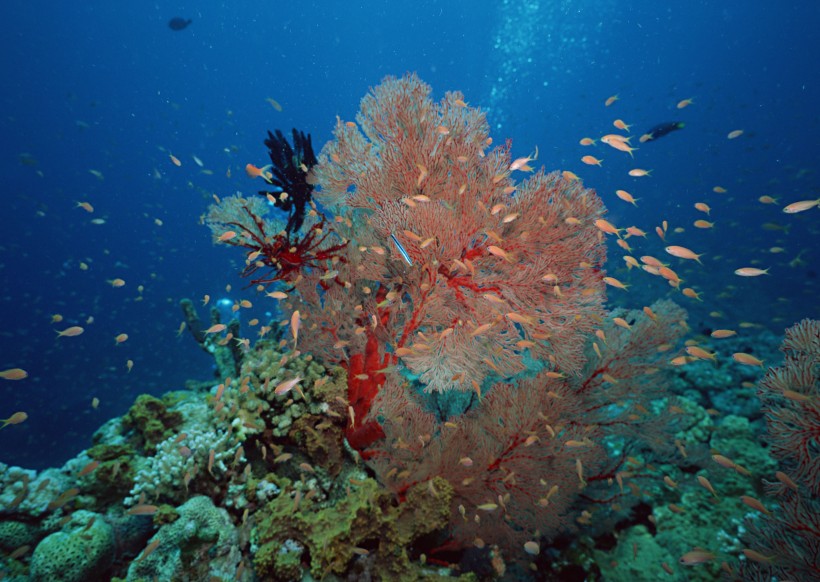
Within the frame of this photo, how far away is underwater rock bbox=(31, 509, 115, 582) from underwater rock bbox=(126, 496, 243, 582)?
65 centimetres

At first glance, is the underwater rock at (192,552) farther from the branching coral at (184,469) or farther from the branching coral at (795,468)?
the branching coral at (795,468)

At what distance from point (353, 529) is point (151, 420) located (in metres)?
3.21

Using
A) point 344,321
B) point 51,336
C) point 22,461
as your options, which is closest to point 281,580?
point 344,321

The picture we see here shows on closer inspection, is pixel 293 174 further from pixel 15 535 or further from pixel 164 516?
pixel 15 535

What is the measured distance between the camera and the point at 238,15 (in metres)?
61.9

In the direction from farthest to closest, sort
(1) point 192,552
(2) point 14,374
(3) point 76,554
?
(2) point 14,374, (3) point 76,554, (1) point 192,552

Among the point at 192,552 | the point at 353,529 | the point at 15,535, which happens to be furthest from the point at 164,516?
the point at 15,535

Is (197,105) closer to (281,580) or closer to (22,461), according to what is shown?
(22,461)

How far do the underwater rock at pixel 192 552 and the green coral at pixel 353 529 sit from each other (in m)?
0.31

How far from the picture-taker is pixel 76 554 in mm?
3287

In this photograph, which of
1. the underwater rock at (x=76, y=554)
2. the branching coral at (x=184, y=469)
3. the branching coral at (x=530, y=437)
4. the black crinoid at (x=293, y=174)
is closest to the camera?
the underwater rock at (x=76, y=554)

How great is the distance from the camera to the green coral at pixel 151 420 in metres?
4.59

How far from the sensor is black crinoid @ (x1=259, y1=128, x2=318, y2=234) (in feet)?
18.8

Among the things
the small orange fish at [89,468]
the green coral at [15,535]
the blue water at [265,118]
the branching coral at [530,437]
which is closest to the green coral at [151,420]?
the small orange fish at [89,468]
